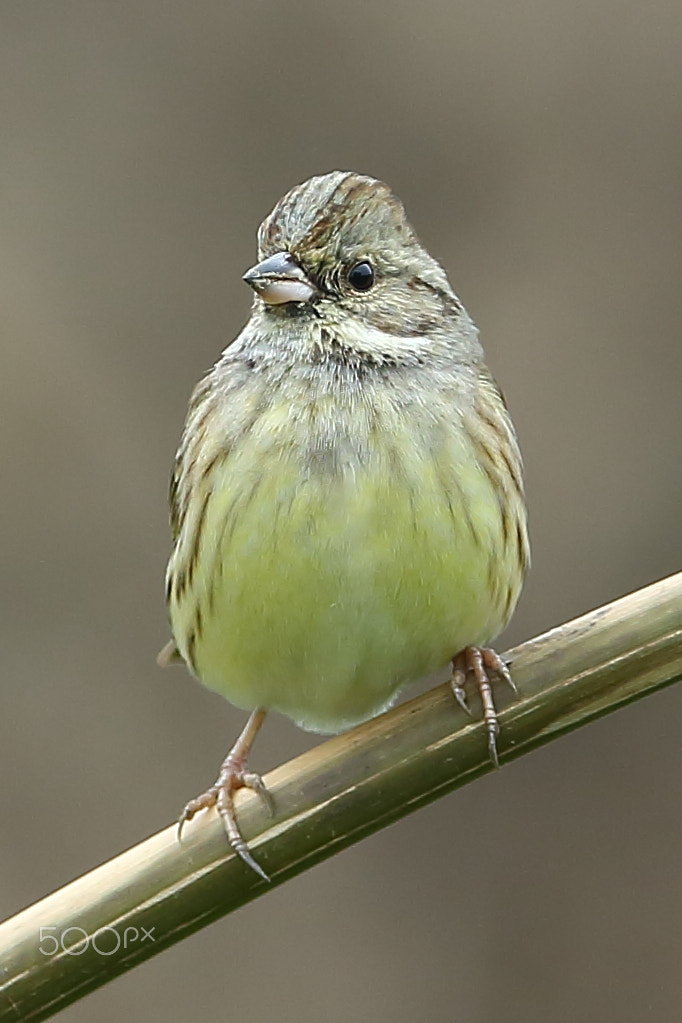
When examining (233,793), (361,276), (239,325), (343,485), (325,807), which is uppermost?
(361,276)

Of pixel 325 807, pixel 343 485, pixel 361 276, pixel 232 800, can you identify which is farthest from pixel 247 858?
pixel 361 276

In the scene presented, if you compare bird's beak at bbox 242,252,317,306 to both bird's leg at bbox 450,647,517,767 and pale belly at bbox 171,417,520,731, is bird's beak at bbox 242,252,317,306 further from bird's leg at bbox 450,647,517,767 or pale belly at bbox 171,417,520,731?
bird's leg at bbox 450,647,517,767

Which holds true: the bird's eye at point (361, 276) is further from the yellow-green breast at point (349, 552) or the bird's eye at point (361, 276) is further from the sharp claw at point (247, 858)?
the sharp claw at point (247, 858)

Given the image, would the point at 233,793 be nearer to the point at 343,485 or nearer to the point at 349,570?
the point at 349,570

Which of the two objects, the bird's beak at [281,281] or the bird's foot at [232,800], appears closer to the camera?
the bird's foot at [232,800]

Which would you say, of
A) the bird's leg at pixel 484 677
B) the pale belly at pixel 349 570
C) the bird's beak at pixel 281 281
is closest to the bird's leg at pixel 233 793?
the pale belly at pixel 349 570

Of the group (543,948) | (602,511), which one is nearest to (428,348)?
(602,511)

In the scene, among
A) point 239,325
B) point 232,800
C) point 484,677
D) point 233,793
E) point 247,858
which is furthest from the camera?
point 239,325

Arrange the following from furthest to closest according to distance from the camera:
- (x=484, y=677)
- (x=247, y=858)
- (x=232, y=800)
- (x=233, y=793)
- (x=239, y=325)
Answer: (x=239, y=325), (x=233, y=793), (x=232, y=800), (x=484, y=677), (x=247, y=858)
